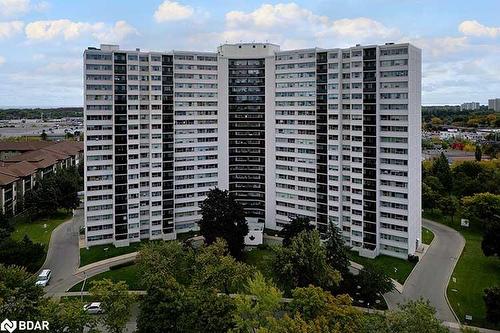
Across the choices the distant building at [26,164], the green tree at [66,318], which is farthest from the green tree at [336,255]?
the distant building at [26,164]

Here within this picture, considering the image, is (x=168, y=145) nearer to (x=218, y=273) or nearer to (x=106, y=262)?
(x=106, y=262)

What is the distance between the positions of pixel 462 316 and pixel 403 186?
17519 millimetres

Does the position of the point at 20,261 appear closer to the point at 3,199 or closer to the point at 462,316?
the point at 3,199

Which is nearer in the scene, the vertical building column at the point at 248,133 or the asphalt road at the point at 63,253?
the asphalt road at the point at 63,253

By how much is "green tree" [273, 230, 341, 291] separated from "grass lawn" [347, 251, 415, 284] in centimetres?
839

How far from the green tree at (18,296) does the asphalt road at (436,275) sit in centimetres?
3170

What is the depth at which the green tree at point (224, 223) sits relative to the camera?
53.1 m

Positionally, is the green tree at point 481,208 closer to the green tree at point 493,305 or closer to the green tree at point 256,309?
the green tree at point 493,305

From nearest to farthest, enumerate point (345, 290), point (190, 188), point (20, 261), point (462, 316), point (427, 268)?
point (462, 316) → point (345, 290) → point (20, 261) → point (427, 268) → point (190, 188)

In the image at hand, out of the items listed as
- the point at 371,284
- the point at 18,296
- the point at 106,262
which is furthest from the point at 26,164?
the point at 371,284

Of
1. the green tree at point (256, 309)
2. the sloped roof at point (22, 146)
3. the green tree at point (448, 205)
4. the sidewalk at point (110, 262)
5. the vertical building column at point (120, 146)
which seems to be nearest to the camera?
the green tree at point (256, 309)

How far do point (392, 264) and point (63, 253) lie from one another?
138 ft

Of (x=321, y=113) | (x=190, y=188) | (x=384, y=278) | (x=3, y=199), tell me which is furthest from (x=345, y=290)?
(x=3, y=199)

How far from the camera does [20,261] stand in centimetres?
4859
